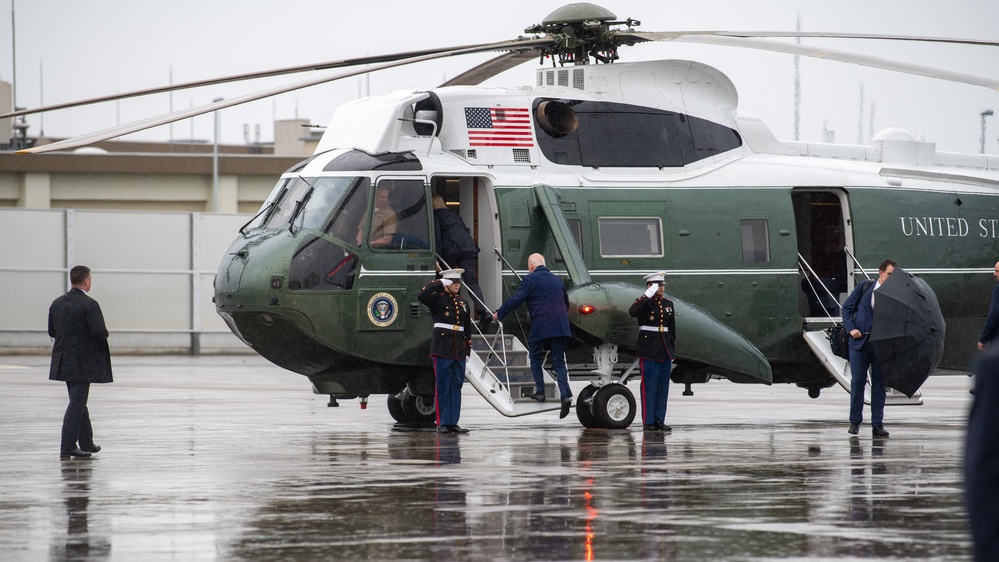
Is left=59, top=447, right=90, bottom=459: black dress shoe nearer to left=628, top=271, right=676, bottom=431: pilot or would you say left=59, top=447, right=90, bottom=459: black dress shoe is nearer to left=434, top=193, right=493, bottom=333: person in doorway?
left=434, top=193, right=493, bottom=333: person in doorway

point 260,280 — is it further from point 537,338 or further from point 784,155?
point 784,155

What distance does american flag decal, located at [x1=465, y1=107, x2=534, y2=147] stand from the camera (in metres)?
15.7

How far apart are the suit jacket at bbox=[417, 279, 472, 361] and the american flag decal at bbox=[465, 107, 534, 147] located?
7.03 ft

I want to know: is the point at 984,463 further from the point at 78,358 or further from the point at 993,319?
the point at 993,319

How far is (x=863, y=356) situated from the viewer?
14.5 metres

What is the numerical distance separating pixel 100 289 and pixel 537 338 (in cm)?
2494

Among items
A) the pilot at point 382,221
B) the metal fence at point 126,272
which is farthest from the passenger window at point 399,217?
the metal fence at point 126,272

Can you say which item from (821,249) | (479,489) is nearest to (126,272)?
(821,249)

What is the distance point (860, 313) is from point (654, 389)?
2.33 metres

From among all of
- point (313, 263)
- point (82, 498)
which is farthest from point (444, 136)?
point (82, 498)

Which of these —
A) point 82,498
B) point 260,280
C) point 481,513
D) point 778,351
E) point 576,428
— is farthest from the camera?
point 778,351

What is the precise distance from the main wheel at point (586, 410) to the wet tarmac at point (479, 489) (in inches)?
11.5

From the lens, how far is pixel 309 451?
12852 mm

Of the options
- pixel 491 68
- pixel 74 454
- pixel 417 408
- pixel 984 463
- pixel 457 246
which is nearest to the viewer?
pixel 984 463
